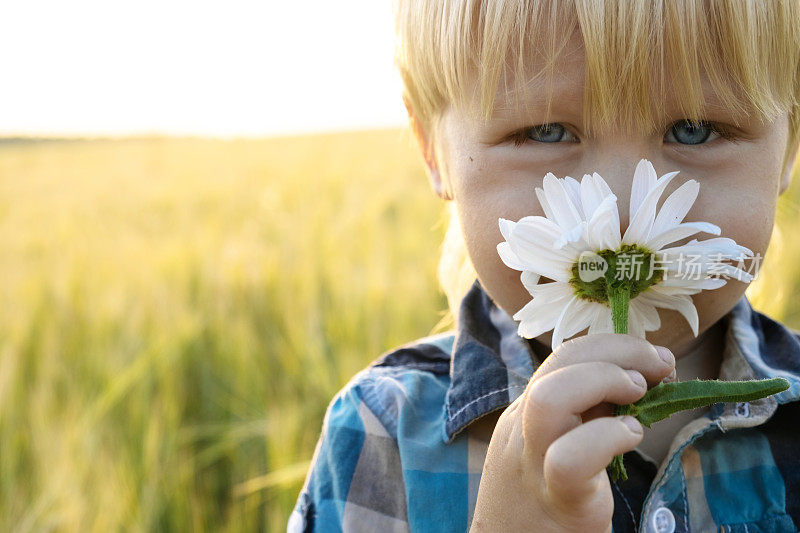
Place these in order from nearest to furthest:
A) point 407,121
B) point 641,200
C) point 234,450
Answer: point 641,200 → point 407,121 → point 234,450

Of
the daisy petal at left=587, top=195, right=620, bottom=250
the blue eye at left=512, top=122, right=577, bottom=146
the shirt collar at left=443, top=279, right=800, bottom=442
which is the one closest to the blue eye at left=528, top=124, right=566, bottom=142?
the blue eye at left=512, top=122, right=577, bottom=146

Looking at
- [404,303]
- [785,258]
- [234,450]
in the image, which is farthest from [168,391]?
[785,258]

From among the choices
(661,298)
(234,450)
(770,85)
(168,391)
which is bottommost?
(234,450)

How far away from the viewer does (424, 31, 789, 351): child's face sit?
2.56 ft

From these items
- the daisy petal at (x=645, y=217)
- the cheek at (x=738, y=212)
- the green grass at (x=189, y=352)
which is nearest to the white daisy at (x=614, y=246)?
the daisy petal at (x=645, y=217)

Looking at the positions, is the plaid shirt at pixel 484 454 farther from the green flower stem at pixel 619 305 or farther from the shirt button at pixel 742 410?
the green flower stem at pixel 619 305

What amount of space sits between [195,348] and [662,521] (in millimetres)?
1537

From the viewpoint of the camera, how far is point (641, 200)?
65cm

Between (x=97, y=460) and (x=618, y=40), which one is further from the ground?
(x=618, y=40)

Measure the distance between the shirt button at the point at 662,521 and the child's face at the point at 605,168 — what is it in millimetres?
198

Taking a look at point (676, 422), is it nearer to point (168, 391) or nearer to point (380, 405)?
point (380, 405)

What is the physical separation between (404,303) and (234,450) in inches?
24.2

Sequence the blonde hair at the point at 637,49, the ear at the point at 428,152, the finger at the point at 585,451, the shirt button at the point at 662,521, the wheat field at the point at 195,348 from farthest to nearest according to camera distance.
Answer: the wheat field at the point at 195,348 < the ear at the point at 428,152 < the shirt button at the point at 662,521 < the blonde hair at the point at 637,49 < the finger at the point at 585,451

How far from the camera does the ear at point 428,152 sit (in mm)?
1075
